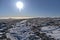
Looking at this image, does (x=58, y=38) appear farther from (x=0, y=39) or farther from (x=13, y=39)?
(x=0, y=39)

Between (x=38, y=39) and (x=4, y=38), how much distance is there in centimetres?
197

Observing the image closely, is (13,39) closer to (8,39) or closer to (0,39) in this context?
(8,39)

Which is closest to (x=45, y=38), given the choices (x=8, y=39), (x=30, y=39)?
(x=30, y=39)

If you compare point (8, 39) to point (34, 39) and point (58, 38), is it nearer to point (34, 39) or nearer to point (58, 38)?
point (34, 39)

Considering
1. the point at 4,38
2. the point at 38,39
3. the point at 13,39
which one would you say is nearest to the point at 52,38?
the point at 38,39

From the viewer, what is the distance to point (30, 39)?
5926mm

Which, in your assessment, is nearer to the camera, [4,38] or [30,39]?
[30,39]

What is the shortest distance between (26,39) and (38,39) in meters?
0.68

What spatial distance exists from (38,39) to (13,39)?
1.37m

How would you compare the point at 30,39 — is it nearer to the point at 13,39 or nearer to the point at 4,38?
the point at 13,39

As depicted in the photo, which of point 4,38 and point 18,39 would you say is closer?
point 18,39

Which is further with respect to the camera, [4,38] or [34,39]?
[4,38]

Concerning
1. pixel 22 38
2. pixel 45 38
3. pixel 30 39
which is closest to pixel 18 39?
pixel 22 38

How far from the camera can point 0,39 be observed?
6.24 meters
